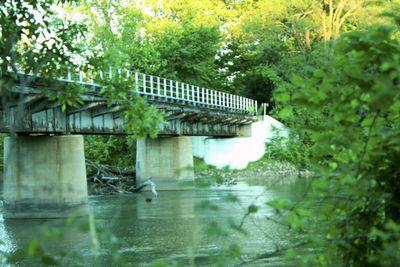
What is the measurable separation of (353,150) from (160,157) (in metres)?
40.6

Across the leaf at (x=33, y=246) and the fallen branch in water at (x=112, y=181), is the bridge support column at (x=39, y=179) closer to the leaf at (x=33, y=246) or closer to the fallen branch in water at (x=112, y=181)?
the fallen branch in water at (x=112, y=181)

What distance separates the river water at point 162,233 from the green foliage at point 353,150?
1.09 feet

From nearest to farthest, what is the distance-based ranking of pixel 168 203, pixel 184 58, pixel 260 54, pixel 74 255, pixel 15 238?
1. pixel 74 255
2. pixel 15 238
3. pixel 168 203
4. pixel 184 58
5. pixel 260 54

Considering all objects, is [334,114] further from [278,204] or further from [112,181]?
[112,181]

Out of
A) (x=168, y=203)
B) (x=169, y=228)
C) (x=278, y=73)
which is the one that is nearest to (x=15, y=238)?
(x=169, y=228)

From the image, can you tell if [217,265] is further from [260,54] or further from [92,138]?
[260,54]

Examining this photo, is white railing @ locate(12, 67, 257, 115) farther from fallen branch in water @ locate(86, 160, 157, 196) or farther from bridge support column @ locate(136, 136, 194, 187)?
fallen branch in water @ locate(86, 160, 157, 196)

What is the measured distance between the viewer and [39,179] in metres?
26.4

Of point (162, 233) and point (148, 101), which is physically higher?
point (148, 101)

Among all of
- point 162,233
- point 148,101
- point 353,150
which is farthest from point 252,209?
point 162,233

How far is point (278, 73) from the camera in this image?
64625 millimetres

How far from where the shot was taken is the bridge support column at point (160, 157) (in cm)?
4312

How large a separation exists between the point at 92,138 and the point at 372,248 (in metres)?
52.6

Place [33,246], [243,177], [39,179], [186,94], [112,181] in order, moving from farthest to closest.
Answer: [243,177], [186,94], [112,181], [39,179], [33,246]
